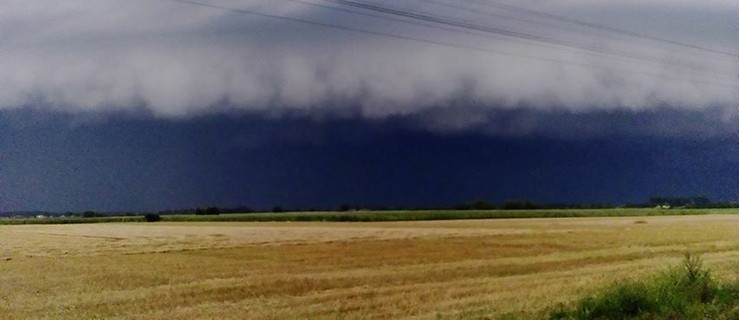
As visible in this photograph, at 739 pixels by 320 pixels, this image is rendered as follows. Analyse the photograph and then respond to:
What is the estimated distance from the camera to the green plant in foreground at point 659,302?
44.2ft

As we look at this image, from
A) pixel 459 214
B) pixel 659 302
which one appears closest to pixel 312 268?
pixel 659 302

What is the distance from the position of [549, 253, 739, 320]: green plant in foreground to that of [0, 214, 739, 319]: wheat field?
80cm

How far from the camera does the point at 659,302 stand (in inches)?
551

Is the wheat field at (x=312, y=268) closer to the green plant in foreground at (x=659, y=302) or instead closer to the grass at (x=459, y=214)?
the grass at (x=459, y=214)

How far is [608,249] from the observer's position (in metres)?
20.8

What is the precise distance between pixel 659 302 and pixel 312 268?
6473 mm

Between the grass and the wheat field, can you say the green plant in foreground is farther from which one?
the grass

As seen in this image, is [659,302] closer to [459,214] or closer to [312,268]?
[312,268]

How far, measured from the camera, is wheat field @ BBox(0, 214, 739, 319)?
11094mm

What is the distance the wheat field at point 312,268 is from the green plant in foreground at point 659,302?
0.80 meters

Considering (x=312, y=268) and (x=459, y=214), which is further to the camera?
(x=459, y=214)

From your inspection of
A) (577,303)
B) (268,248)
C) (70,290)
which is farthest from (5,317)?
(577,303)

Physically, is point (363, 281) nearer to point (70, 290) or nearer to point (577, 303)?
point (577, 303)

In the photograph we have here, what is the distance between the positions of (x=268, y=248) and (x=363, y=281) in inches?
77.5
